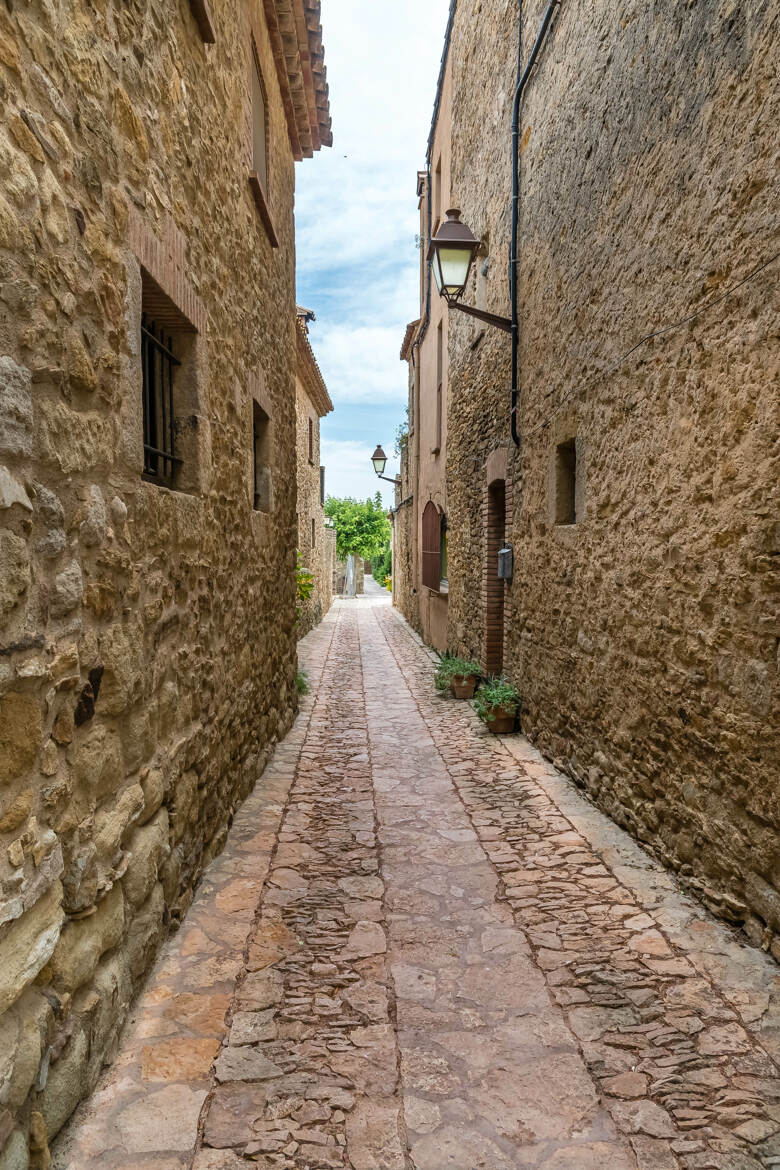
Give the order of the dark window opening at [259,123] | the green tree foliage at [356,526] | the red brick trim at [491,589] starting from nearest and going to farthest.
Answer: the dark window opening at [259,123], the red brick trim at [491,589], the green tree foliage at [356,526]

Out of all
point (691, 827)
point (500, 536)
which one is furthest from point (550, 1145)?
point (500, 536)

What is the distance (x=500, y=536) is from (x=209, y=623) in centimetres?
446

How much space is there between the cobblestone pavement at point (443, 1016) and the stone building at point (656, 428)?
436 millimetres

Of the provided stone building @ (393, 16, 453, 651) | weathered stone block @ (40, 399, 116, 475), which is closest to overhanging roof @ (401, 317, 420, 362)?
stone building @ (393, 16, 453, 651)

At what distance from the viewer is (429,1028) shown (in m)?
2.26

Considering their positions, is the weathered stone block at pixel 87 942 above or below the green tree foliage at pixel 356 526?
below

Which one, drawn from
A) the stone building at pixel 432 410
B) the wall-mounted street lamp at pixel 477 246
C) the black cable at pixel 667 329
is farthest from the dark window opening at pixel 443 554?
the black cable at pixel 667 329

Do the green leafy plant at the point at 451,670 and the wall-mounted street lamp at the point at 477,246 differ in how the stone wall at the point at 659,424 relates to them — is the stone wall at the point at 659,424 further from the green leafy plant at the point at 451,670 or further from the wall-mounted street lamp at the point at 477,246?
the green leafy plant at the point at 451,670

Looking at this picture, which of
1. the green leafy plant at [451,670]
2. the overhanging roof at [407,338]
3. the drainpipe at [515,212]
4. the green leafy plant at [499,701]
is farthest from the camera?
the overhanging roof at [407,338]

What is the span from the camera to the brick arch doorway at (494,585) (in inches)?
285

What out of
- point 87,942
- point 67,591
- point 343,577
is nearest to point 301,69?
point 67,591

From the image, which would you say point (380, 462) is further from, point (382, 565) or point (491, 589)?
point (382, 565)

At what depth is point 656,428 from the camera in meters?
3.42

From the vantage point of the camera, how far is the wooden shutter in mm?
11180
